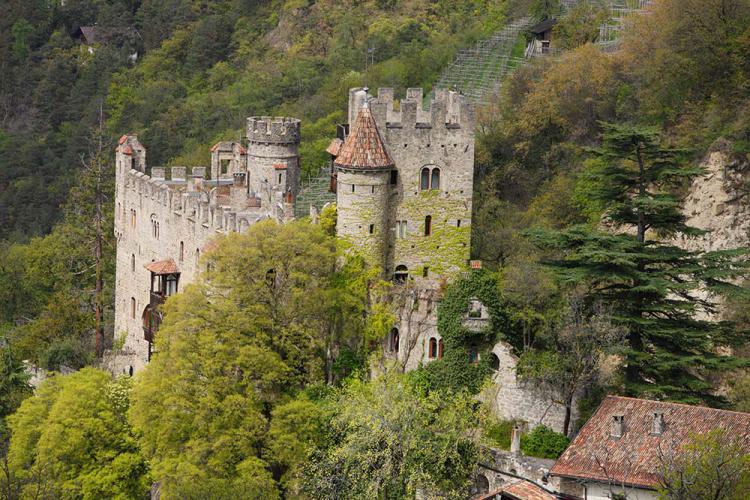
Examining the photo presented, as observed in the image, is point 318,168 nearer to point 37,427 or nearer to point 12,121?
point 37,427

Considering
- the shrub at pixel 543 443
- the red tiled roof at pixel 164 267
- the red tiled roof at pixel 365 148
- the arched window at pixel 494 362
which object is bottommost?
the shrub at pixel 543 443

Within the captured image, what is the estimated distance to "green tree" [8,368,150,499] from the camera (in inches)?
2370

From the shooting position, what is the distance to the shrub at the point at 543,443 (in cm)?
5681

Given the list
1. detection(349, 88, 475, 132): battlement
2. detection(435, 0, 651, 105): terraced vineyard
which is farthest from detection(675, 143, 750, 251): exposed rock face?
detection(435, 0, 651, 105): terraced vineyard

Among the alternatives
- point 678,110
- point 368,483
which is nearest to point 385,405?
point 368,483

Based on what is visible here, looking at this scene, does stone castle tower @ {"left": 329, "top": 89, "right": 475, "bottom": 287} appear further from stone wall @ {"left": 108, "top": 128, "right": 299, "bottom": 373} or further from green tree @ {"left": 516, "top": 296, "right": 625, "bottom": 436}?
stone wall @ {"left": 108, "top": 128, "right": 299, "bottom": 373}

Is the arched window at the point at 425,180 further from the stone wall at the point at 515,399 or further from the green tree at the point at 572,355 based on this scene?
the green tree at the point at 572,355

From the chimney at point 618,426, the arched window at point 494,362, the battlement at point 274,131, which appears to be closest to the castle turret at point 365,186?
the arched window at point 494,362

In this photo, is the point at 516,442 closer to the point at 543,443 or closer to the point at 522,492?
the point at 543,443

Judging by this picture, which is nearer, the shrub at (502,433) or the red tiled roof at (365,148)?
the shrub at (502,433)

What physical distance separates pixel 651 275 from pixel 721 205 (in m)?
11.8

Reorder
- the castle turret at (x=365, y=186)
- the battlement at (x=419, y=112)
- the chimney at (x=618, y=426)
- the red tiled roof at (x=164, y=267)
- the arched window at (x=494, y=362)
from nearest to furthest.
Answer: the chimney at (x=618, y=426) < the arched window at (x=494, y=362) < the castle turret at (x=365, y=186) < the battlement at (x=419, y=112) < the red tiled roof at (x=164, y=267)

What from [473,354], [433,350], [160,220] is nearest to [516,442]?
[473,354]

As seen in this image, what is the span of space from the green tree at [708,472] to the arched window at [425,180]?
1646 centimetres
